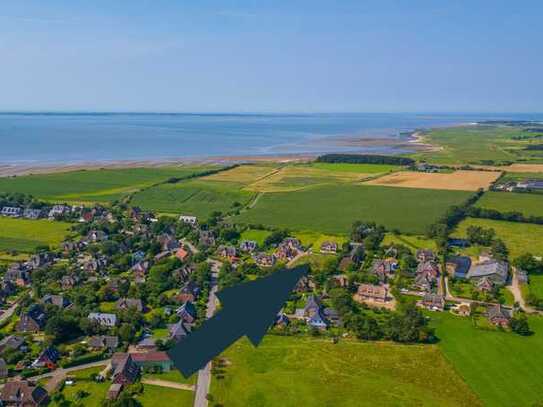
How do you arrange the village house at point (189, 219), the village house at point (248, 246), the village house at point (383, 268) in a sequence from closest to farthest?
the village house at point (383, 268) < the village house at point (248, 246) < the village house at point (189, 219)

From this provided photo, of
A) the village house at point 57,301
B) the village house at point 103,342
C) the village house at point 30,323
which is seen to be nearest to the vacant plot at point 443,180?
the village house at point 57,301

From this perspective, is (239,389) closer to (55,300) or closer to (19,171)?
(55,300)

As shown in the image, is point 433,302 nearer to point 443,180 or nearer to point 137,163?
point 443,180

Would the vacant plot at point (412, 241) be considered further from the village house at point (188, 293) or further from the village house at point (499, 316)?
the village house at point (188, 293)

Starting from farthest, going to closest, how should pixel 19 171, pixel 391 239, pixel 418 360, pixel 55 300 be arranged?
pixel 19 171, pixel 391 239, pixel 55 300, pixel 418 360

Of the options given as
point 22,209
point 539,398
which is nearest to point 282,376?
point 539,398
